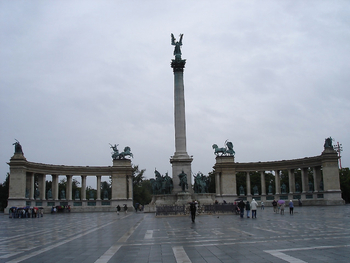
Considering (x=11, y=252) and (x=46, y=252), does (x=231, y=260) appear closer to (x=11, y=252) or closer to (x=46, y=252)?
(x=46, y=252)

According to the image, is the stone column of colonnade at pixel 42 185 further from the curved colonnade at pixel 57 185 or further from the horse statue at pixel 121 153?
the horse statue at pixel 121 153

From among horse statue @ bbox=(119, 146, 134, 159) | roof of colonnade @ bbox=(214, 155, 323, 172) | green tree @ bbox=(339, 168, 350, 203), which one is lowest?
green tree @ bbox=(339, 168, 350, 203)

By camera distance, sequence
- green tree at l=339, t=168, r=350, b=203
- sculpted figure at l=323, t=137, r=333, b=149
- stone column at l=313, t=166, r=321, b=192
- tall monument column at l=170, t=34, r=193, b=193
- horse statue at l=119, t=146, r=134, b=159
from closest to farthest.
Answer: tall monument column at l=170, t=34, r=193, b=193 < sculpted figure at l=323, t=137, r=333, b=149 < stone column at l=313, t=166, r=321, b=192 < horse statue at l=119, t=146, r=134, b=159 < green tree at l=339, t=168, r=350, b=203

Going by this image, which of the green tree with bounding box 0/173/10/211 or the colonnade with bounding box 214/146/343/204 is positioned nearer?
the colonnade with bounding box 214/146/343/204

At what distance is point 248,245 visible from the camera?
50.1 feet

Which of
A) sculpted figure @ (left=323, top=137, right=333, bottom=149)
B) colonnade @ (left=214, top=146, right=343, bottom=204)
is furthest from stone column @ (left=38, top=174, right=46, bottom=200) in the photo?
sculpted figure @ (left=323, top=137, right=333, bottom=149)

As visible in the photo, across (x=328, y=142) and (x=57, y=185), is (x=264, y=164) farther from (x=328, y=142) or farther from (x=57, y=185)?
(x=57, y=185)

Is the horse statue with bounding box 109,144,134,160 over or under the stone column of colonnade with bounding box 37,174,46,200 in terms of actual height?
over

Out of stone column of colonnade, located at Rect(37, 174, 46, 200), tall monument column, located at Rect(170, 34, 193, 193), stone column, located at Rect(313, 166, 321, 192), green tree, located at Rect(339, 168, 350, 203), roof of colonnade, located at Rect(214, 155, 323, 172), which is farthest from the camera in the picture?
green tree, located at Rect(339, 168, 350, 203)

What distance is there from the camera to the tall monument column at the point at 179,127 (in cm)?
5838

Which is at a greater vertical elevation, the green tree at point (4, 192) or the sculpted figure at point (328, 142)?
the sculpted figure at point (328, 142)

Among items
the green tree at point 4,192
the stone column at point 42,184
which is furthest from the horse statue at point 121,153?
the green tree at point 4,192

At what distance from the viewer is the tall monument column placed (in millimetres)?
58375

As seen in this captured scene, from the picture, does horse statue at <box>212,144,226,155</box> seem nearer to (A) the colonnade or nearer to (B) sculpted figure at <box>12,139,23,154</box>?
(A) the colonnade
